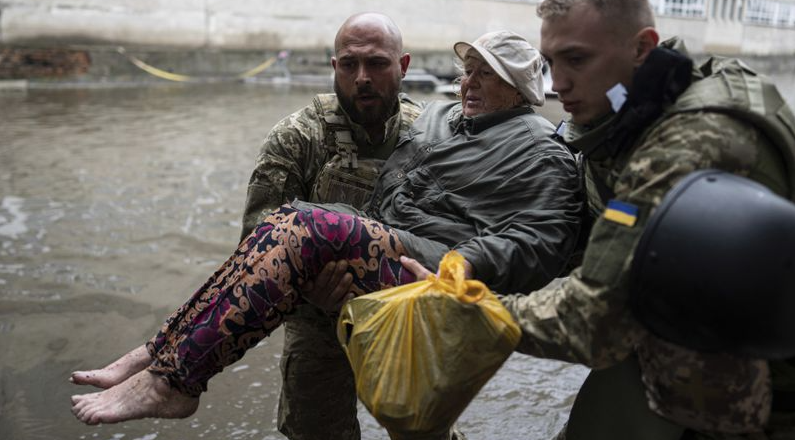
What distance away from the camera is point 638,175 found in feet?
5.55

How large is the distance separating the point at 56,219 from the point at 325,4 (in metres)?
18.2

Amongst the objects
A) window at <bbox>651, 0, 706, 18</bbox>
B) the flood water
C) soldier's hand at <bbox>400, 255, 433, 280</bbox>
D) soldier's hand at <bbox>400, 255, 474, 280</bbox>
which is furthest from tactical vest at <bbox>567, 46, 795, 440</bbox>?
window at <bbox>651, 0, 706, 18</bbox>

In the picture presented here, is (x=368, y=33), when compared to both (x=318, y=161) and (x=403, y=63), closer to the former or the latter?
(x=403, y=63)

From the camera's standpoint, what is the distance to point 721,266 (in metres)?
1.50

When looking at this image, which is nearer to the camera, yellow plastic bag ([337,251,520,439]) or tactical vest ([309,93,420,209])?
yellow plastic bag ([337,251,520,439])

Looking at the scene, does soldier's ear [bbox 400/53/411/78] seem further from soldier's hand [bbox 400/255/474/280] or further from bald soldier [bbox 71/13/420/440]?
soldier's hand [bbox 400/255/474/280]

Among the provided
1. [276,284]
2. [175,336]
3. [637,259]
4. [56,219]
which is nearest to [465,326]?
[637,259]

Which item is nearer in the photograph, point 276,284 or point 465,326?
point 465,326

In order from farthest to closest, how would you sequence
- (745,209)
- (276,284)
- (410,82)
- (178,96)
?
1. (410,82)
2. (178,96)
3. (276,284)
4. (745,209)

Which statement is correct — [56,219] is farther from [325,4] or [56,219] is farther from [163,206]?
[325,4]

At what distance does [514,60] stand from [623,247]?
1132 millimetres

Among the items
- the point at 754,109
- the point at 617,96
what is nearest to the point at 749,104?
the point at 754,109

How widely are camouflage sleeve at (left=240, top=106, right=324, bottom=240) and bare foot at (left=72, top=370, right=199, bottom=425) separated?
0.73 m

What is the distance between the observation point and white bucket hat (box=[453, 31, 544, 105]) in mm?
2561
